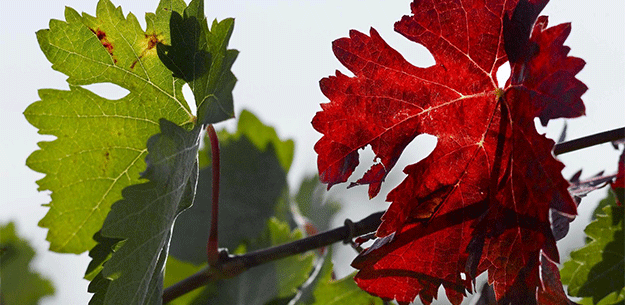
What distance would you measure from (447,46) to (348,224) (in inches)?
7.6

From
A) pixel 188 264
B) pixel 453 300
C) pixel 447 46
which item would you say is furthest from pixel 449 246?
pixel 188 264

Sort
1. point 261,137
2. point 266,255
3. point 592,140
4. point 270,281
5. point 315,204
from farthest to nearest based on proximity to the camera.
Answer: point 315,204 → point 261,137 → point 270,281 → point 266,255 → point 592,140

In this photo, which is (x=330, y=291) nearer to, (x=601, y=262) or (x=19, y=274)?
(x=601, y=262)

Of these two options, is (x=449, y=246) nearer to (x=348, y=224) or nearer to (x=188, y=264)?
(x=348, y=224)

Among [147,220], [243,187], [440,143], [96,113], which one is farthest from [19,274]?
[440,143]

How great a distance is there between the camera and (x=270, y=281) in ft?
2.92

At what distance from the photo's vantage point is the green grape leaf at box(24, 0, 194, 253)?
603 mm

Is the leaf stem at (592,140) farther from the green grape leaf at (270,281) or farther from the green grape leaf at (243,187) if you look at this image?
the green grape leaf at (243,187)

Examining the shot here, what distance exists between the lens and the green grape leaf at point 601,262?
63 centimetres

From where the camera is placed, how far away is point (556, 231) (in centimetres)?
47

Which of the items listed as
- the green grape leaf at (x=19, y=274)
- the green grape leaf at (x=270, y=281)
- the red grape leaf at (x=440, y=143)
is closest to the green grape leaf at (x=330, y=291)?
the green grape leaf at (x=270, y=281)

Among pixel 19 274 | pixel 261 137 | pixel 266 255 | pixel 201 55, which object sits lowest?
pixel 19 274

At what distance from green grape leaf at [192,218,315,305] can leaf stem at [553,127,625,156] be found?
43 cm

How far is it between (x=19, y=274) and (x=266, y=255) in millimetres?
1068
